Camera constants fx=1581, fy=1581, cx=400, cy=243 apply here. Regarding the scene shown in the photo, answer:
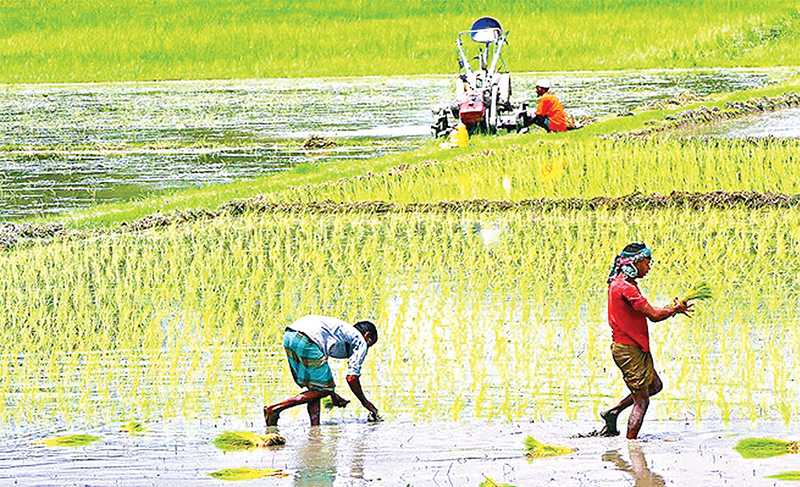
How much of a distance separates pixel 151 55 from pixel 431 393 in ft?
120

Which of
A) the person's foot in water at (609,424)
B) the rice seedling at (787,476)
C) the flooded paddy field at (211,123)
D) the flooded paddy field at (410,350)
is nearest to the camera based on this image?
the rice seedling at (787,476)

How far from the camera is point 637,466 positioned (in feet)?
17.9

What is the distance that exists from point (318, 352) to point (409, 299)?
94.8 inches

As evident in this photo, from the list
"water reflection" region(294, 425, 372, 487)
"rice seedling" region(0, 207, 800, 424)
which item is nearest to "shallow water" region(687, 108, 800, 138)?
"rice seedling" region(0, 207, 800, 424)

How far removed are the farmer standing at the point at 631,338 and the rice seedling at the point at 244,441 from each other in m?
1.24

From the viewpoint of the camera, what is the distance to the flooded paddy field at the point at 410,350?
565 cm

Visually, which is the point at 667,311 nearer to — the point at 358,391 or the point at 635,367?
the point at 635,367

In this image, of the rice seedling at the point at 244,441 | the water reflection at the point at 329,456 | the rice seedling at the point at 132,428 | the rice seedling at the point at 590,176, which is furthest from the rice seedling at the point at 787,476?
the rice seedling at the point at 590,176

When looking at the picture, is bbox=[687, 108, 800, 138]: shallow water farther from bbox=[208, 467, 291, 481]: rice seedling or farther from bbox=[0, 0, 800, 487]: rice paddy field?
bbox=[208, 467, 291, 481]: rice seedling

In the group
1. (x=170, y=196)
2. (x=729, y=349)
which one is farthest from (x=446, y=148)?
(x=729, y=349)

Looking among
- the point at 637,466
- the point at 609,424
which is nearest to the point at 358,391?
the point at 609,424

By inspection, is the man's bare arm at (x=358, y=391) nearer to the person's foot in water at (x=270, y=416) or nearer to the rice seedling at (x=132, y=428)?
the person's foot in water at (x=270, y=416)

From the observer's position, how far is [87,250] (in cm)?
1071

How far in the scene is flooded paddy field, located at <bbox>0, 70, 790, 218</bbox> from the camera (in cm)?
1666
